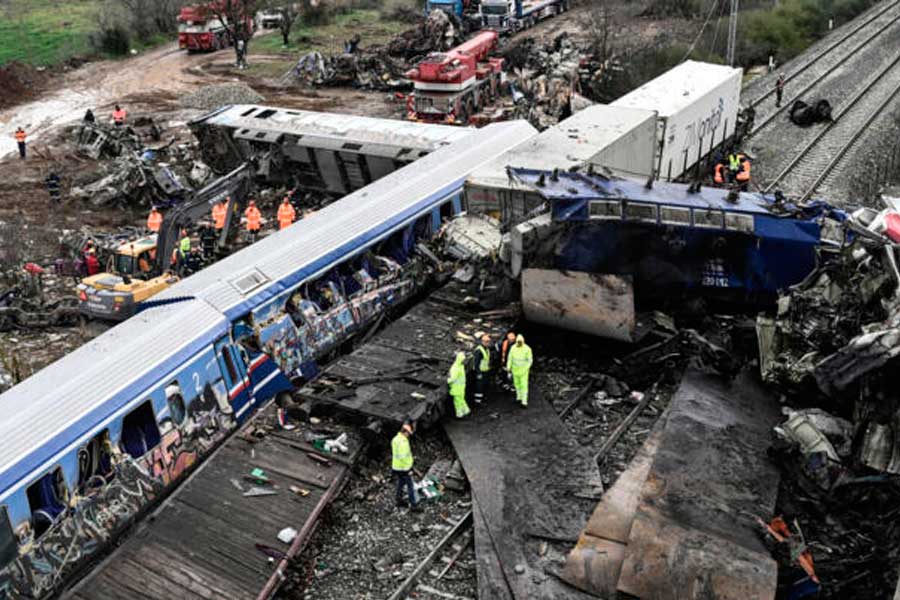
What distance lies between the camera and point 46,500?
10.3 metres

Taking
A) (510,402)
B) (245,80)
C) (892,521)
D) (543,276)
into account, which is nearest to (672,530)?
(892,521)

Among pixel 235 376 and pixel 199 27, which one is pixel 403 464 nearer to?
pixel 235 376

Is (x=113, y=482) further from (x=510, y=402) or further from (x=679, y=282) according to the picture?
(x=679, y=282)

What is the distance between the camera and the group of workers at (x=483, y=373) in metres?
12.0

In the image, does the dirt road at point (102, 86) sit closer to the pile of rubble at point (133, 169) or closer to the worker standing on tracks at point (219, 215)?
the pile of rubble at point (133, 169)

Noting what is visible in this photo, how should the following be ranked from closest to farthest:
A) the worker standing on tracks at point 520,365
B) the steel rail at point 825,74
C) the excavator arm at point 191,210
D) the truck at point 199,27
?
the worker standing on tracks at point 520,365
the excavator arm at point 191,210
the steel rail at point 825,74
the truck at point 199,27

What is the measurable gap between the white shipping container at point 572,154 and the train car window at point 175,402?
7011mm

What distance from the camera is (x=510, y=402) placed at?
45.7 ft

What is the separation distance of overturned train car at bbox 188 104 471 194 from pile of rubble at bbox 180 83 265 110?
7937 mm

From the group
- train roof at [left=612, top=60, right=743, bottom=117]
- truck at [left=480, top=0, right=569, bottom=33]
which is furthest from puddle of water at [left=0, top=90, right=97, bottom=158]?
train roof at [left=612, top=60, right=743, bottom=117]

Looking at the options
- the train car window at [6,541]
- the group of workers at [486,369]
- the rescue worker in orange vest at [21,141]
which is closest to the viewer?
the train car window at [6,541]

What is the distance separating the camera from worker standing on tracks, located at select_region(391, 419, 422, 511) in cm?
1130

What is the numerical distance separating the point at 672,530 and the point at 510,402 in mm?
4488

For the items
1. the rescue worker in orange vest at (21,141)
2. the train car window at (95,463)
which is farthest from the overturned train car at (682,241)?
the rescue worker in orange vest at (21,141)
